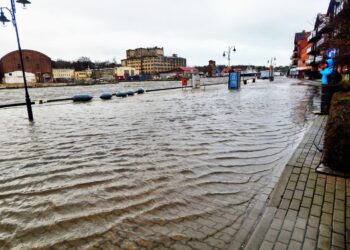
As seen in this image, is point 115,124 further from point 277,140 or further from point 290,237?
point 290,237

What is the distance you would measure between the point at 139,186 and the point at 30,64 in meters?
104

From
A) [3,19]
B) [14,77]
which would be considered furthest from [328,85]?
[14,77]

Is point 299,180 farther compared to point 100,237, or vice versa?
point 299,180

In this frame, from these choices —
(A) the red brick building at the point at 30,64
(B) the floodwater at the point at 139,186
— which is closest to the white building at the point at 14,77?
(A) the red brick building at the point at 30,64

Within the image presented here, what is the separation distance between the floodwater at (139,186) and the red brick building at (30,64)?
97.8 meters

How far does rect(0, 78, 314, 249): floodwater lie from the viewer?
10.1ft

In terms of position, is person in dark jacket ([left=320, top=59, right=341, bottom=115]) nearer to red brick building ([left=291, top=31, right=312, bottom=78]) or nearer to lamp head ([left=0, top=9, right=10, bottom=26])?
lamp head ([left=0, top=9, right=10, bottom=26])

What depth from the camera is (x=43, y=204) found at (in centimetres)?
393

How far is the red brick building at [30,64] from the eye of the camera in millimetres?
89625

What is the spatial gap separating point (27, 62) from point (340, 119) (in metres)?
105

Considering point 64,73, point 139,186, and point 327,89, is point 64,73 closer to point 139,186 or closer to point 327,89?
point 327,89

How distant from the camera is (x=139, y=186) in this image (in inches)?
174

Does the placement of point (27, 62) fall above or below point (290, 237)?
above

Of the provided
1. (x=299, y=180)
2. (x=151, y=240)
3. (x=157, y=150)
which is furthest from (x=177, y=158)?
(x=151, y=240)
